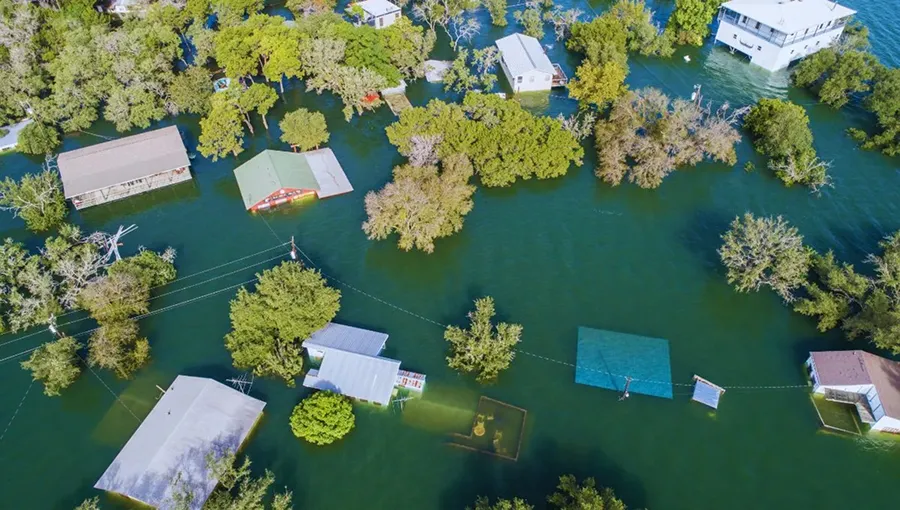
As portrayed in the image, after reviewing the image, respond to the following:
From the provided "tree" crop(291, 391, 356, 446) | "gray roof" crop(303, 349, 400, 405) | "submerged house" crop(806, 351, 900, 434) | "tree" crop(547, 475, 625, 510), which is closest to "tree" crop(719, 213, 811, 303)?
"submerged house" crop(806, 351, 900, 434)

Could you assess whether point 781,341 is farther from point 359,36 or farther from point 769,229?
point 359,36

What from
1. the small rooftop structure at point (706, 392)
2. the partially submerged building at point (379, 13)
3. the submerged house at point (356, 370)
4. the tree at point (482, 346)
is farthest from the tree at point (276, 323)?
the partially submerged building at point (379, 13)

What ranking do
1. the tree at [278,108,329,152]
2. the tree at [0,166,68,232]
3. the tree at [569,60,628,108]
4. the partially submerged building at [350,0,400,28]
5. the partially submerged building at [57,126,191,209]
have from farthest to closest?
the partially submerged building at [350,0,400,28]
the tree at [569,60,628,108]
the tree at [278,108,329,152]
the partially submerged building at [57,126,191,209]
the tree at [0,166,68,232]

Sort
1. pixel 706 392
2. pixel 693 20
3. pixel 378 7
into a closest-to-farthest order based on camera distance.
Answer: pixel 706 392 → pixel 693 20 → pixel 378 7

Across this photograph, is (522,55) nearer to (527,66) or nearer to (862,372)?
(527,66)

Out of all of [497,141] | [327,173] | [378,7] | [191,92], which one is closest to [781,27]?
[497,141]

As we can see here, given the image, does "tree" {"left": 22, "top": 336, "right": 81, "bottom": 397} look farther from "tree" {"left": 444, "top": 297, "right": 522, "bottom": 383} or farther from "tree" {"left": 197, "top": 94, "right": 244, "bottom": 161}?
"tree" {"left": 444, "top": 297, "right": 522, "bottom": 383}
